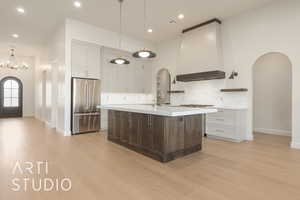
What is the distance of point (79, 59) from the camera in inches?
198

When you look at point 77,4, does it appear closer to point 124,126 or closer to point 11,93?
point 124,126

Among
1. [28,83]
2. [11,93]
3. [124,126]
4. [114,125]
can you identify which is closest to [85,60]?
[114,125]

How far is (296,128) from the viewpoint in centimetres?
369

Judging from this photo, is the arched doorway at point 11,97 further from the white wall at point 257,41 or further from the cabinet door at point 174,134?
the cabinet door at point 174,134

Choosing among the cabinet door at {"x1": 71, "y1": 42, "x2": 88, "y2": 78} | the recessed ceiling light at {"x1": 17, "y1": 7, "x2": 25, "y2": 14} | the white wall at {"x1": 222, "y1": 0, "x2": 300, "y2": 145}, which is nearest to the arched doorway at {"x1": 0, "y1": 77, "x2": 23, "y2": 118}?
the recessed ceiling light at {"x1": 17, "y1": 7, "x2": 25, "y2": 14}

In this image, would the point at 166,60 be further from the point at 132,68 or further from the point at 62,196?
the point at 62,196

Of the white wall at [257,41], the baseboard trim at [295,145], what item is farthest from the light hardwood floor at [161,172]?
the white wall at [257,41]

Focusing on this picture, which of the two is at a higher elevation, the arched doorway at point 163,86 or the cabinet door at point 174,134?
the arched doorway at point 163,86

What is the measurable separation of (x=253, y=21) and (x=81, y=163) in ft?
17.1

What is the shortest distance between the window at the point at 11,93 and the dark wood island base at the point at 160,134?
8.73m

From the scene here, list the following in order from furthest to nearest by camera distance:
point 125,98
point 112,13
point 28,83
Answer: point 28,83 → point 125,98 → point 112,13

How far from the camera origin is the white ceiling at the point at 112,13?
160 inches

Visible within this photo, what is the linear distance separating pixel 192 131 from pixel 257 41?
307 cm

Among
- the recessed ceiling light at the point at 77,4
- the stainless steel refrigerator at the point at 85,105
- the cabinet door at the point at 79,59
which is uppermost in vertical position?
the recessed ceiling light at the point at 77,4
